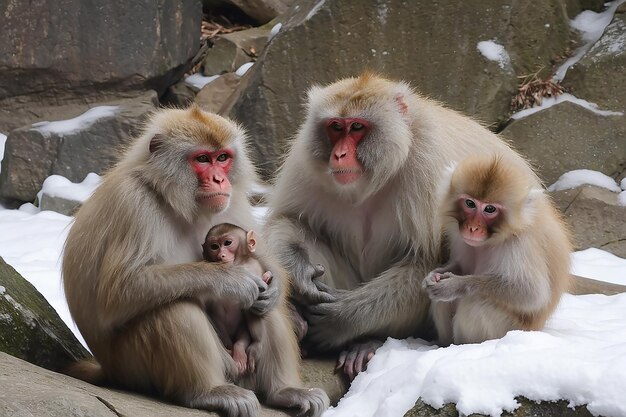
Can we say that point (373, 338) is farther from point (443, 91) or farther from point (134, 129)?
point (134, 129)

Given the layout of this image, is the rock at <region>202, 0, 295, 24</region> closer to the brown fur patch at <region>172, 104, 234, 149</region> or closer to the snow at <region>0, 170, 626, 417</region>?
the snow at <region>0, 170, 626, 417</region>

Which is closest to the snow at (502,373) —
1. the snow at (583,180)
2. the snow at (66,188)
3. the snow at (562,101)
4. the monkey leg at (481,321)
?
the monkey leg at (481,321)

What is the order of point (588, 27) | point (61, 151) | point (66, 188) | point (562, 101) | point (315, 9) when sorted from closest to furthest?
1. point (562, 101)
2. point (315, 9)
3. point (66, 188)
4. point (588, 27)
5. point (61, 151)

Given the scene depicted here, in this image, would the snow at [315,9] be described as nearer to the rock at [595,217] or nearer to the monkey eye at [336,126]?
the rock at [595,217]

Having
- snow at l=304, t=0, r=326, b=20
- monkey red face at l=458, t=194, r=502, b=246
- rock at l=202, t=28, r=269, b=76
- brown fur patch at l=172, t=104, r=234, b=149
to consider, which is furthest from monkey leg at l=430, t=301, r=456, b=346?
rock at l=202, t=28, r=269, b=76

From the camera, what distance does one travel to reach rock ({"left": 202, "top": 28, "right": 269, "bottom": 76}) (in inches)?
457

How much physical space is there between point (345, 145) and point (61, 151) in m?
5.70

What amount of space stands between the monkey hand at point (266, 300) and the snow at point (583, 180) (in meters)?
5.07

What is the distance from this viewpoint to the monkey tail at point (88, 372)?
4.33 m

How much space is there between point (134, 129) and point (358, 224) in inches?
205

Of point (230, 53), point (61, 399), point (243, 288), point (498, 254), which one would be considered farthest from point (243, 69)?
point (61, 399)

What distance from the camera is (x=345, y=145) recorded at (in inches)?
199

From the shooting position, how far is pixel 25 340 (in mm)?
4375

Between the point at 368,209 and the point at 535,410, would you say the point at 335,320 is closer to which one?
the point at 368,209
